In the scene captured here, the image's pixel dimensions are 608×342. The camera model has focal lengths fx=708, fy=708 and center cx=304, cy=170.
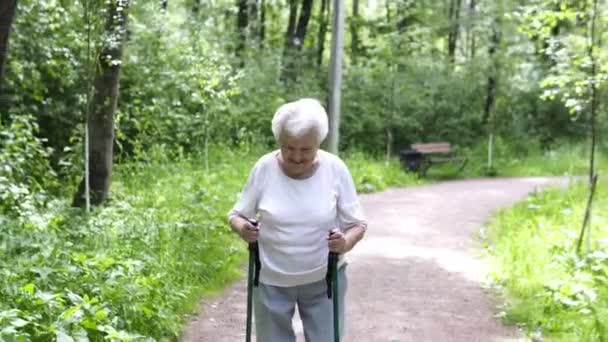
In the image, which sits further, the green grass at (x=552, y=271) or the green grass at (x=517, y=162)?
the green grass at (x=517, y=162)

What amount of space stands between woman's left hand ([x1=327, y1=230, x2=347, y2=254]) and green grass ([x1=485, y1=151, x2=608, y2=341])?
2.66m

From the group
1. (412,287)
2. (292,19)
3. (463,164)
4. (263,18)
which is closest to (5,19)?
(412,287)

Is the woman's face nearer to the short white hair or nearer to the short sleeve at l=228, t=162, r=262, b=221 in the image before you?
the short white hair

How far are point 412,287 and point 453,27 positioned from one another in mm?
15733

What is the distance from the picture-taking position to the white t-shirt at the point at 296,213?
10.3ft

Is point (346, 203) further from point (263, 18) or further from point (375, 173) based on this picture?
point (263, 18)

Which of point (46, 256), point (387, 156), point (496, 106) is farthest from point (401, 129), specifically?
point (46, 256)

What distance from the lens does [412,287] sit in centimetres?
696

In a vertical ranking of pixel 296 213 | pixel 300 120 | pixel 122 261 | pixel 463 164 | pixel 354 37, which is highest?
pixel 354 37

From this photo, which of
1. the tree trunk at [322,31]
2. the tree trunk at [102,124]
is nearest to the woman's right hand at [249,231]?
the tree trunk at [102,124]

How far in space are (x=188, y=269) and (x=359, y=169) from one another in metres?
7.89

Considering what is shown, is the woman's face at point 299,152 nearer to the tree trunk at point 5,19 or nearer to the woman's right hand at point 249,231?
the woman's right hand at point 249,231

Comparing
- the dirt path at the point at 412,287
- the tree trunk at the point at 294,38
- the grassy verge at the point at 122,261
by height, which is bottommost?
the dirt path at the point at 412,287

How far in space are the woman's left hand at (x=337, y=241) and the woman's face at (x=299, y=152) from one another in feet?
1.01
